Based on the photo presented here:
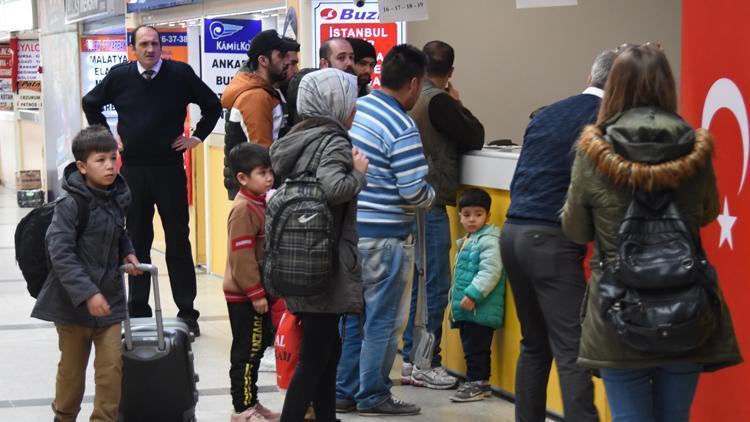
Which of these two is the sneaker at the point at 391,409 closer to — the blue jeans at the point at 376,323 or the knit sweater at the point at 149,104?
the blue jeans at the point at 376,323

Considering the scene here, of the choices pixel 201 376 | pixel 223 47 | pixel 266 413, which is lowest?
pixel 201 376

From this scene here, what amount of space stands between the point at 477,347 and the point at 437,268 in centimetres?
49

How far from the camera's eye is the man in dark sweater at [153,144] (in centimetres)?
736

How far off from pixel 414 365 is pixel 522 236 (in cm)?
210

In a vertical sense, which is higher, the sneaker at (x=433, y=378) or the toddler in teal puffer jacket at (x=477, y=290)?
the toddler in teal puffer jacket at (x=477, y=290)

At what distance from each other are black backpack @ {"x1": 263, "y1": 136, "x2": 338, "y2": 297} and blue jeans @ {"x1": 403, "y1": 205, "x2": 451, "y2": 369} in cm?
169

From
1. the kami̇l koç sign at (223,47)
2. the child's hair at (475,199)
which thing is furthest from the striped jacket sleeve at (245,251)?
the kami̇l koç sign at (223,47)

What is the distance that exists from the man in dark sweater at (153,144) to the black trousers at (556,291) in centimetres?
349

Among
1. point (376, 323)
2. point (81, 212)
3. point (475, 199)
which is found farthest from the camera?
point (475, 199)

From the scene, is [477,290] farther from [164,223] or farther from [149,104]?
[149,104]

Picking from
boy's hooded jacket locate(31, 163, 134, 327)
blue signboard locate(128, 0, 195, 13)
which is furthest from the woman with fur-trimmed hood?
blue signboard locate(128, 0, 195, 13)

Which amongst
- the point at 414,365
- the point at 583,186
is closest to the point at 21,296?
the point at 414,365

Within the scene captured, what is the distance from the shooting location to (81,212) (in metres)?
4.82

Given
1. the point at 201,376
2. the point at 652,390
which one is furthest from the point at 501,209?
the point at 652,390
